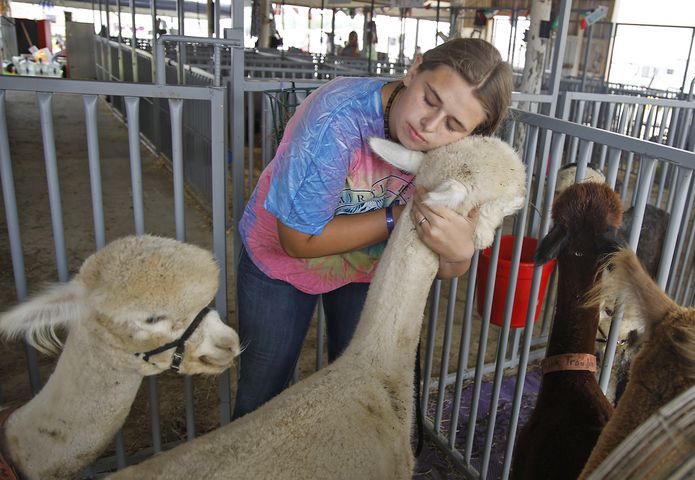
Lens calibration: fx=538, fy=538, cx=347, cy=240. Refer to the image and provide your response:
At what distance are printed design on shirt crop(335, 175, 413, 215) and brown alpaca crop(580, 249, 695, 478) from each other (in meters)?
0.77

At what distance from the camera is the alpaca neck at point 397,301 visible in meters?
1.48

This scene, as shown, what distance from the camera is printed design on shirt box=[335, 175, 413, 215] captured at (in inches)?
65.7

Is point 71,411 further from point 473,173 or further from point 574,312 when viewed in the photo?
point 574,312

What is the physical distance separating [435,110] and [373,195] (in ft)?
1.26

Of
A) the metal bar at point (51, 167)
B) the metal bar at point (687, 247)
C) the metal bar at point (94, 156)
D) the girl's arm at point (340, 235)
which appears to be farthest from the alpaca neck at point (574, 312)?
the metal bar at point (51, 167)

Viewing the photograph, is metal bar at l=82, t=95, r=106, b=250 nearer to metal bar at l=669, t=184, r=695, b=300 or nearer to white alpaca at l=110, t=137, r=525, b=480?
white alpaca at l=110, t=137, r=525, b=480

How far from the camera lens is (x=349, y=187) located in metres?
1.66

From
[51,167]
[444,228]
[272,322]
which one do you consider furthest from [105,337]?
[444,228]

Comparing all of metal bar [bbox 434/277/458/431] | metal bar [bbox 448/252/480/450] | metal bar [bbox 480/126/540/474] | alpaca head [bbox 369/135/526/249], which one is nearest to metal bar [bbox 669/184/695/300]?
metal bar [bbox 480/126/540/474]

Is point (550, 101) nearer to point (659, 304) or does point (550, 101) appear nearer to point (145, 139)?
point (659, 304)

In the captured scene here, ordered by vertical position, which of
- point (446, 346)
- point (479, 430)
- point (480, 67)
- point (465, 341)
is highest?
point (480, 67)

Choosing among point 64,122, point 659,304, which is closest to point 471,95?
point 659,304

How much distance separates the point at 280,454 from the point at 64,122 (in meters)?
11.9

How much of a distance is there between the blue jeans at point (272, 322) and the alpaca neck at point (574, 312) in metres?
0.66
